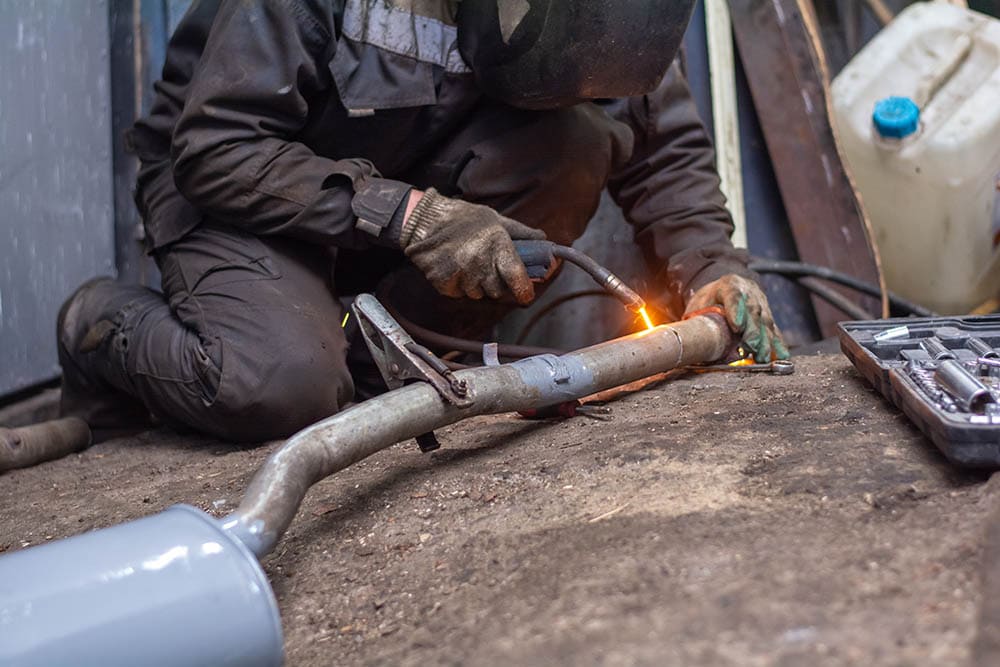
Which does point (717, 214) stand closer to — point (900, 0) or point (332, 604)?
point (332, 604)

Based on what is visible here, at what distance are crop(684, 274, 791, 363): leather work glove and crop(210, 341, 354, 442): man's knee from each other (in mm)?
957

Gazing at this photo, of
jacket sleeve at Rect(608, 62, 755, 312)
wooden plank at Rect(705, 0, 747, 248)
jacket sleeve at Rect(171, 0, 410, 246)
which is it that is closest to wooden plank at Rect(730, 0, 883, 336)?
wooden plank at Rect(705, 0, 747, 248)

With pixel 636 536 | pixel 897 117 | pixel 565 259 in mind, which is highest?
pixel 897 117

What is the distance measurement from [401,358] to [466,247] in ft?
1.36

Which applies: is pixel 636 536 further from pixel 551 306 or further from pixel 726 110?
pixel 726 110

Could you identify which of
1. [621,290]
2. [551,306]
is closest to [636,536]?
[621,290]

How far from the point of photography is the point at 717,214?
9.28ft

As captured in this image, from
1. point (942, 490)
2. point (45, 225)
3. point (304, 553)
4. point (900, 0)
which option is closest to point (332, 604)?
point (304, 553)

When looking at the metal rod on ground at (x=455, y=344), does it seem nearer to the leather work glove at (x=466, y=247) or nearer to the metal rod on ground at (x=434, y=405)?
the leather work glove at (x=466, y=247)

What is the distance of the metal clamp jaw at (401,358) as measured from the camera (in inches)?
66.7

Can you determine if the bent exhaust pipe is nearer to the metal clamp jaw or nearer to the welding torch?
the metal clamp jaw

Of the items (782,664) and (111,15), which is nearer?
(782,664)

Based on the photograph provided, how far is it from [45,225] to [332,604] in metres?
2.16

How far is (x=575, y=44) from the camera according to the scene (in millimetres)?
2031
